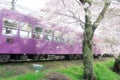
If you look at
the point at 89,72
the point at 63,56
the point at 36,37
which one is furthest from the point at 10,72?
the point at 63,56

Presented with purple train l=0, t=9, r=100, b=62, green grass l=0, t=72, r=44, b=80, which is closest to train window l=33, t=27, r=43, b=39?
purple train l=0, t=9, r=100, b=62

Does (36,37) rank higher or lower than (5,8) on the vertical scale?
lower

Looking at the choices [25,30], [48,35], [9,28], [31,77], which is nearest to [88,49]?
[31,77]

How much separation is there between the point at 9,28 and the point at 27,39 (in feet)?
5.65

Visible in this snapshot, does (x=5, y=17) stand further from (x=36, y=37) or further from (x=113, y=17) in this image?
(x=113, y=17)

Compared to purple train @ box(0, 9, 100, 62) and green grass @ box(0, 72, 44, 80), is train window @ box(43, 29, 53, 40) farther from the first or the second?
green grass @ box(0, 72, 44, 80)

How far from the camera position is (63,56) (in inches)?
861

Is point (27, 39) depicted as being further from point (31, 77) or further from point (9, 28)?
point (31, 77)

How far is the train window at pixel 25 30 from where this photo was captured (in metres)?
15.6

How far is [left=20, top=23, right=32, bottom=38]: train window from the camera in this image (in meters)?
15.6

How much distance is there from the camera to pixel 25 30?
15.9 metres

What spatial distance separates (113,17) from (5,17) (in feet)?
18.4

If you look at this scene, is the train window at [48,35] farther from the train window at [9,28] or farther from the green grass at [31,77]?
the green grass at [31,77]

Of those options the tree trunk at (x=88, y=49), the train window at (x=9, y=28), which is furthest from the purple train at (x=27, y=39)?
the tree trunk at (x=88, y=49)
